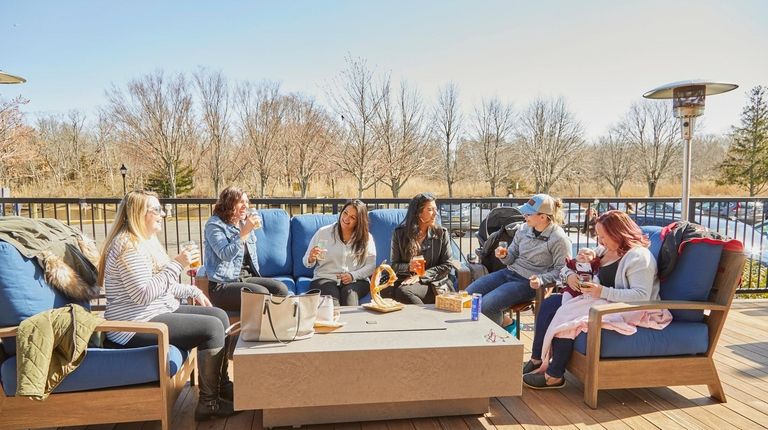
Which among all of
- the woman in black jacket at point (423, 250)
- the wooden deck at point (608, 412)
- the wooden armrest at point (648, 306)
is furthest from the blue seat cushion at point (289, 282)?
the wooden armrest at point (648, 306)

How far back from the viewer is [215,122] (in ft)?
89.1

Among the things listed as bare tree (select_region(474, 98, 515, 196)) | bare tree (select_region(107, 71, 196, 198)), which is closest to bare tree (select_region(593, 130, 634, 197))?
bare tree (select_region(474, 98, 515, 196))

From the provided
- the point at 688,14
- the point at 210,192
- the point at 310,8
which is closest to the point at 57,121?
the point at 210,192

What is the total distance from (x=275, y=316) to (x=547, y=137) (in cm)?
3077

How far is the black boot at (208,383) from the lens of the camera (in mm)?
2330

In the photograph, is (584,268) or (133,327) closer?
(133,327)

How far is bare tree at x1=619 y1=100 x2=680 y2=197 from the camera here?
31.3m

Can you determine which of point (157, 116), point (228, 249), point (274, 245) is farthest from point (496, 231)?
point (157, 116)

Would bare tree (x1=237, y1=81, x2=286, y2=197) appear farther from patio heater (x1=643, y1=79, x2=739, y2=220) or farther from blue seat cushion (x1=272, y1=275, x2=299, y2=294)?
patio heater (x1=643, y1=79, x2=739, y2=220)

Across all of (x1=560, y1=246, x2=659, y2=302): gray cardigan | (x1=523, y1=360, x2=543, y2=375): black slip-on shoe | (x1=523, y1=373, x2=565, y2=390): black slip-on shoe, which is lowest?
(x1=523, y1=373, x2=565, y2=390): black slip-on shoe

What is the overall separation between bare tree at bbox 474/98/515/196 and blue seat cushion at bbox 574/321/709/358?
26.7 m

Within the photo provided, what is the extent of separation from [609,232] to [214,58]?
27517 millimetres

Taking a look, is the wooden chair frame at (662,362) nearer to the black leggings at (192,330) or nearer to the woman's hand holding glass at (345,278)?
the woman's hand holding glass at (345,278)

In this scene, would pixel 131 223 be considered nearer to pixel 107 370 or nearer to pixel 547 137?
pixel 107 370
